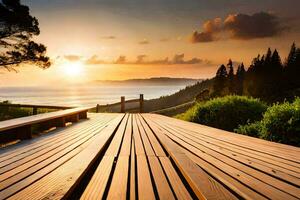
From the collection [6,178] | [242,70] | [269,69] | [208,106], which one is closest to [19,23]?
[208,106]

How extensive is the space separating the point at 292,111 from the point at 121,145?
14.9ft

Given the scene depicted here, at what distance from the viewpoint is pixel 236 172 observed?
3566 millimetres

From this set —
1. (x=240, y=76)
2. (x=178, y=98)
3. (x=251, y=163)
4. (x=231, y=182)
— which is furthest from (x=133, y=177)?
(x=178, y=98)

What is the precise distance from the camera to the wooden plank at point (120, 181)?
267 centimetres

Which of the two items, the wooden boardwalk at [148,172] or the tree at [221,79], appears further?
the tree at [221,79]

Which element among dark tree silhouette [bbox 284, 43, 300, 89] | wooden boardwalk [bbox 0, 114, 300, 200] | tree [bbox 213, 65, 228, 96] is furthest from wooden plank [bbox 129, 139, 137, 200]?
tree [bbox 213, 65, 228, 96]

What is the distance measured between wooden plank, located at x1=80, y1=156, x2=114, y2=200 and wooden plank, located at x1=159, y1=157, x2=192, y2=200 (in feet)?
2.09

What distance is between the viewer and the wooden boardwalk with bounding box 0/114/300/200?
272 centimetres

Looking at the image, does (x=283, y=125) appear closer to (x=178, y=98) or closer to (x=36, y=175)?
(x=36, y=175)

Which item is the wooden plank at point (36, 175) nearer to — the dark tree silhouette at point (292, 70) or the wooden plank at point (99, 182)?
the wooden plank at point (99, 182)

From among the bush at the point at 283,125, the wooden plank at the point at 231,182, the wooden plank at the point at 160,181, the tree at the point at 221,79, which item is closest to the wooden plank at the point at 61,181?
the wooden plank at the point at 160,181

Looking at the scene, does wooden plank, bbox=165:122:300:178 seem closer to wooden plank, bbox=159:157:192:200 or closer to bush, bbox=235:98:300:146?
wooden plank, bbox=159:157:192:200

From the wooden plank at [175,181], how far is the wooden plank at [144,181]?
0.70ft

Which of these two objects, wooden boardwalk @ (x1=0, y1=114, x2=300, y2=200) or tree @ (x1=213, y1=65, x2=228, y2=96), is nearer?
wooden boardwalk @ (x1=0, y1=114, x2=300, y2=200)
